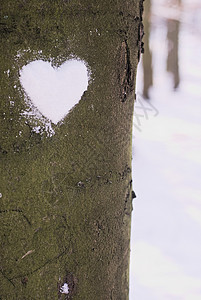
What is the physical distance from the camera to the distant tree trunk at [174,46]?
471 inches

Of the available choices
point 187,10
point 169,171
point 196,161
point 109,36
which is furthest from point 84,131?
point 187,10

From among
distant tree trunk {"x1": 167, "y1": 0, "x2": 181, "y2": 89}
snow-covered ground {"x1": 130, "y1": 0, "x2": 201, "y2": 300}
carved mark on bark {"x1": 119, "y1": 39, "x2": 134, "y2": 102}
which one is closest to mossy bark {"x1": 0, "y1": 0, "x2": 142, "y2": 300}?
carved mark on bark {"x1": 119, "y1": 39, "x2": 134, "y2": 102}

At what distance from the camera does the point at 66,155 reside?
70 centimetres

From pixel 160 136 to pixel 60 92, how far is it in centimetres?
713

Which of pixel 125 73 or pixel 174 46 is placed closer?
pixel 125 73

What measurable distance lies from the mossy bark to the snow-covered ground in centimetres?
190

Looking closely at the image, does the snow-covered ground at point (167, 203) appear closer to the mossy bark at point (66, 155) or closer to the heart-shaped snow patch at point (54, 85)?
the mossy bark at point (66, 155)

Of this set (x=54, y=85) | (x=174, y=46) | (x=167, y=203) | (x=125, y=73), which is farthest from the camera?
(x=174, y=46)

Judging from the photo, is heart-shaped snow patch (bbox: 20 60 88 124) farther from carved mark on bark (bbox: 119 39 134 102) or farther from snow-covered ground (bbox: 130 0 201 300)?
snow-covered ground (bbox: 130 0 201 300)

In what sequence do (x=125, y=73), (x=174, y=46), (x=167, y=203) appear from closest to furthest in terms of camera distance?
(x=125, y=73)
(x=167, y=203)
(x=174, y=46)

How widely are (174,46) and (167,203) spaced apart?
9.03 metres

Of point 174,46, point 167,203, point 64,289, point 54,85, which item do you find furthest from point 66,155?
point 174,46

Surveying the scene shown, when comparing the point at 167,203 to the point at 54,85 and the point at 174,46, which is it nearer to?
the point at 54,85

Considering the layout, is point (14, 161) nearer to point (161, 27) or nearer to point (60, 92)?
point (60, 92)
